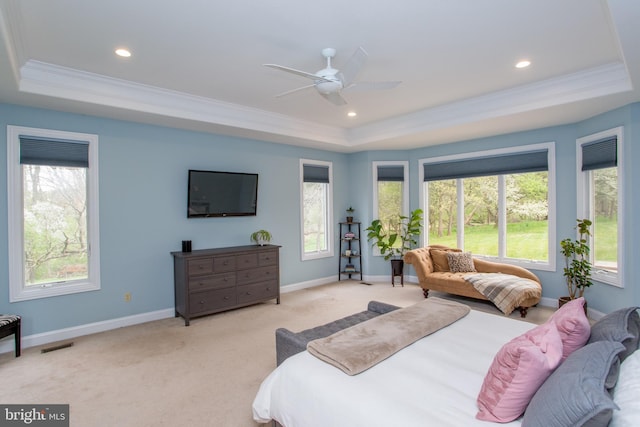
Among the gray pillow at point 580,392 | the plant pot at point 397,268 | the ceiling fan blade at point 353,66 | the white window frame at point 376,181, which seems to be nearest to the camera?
the gray pillow at point 580,392

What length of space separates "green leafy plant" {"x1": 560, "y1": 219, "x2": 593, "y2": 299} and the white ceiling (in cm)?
152

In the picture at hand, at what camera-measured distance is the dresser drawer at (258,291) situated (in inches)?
187

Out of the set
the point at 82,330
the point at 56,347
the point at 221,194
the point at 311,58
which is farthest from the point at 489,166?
the point at 56,347

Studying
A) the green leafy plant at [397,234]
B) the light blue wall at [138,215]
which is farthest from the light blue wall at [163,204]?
the green leafy plant at [397,234]

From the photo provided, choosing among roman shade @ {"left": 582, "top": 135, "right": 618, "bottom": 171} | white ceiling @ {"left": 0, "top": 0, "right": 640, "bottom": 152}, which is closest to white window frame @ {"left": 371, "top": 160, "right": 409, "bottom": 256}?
white ceiling @ {"left": 0, "top": 0, "right": 640, "bottom": 152}

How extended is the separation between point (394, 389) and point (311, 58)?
9.62ft

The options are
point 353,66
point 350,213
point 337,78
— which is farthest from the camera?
point 350,213

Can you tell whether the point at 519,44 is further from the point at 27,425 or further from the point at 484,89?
the point at 27,425

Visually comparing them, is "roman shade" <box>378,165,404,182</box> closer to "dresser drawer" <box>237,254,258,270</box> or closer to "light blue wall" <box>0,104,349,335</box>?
"light blue wall" <box>0,104,349,335</box>

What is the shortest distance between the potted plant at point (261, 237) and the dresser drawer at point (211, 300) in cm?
98

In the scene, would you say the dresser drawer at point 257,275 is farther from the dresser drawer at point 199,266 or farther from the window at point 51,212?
the window at point 51,212

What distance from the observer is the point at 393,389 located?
5.46 ft

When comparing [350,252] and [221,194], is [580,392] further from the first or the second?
[350,252]

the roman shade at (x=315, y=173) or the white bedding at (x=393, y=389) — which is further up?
the roman shade at (x=315, y=173)
